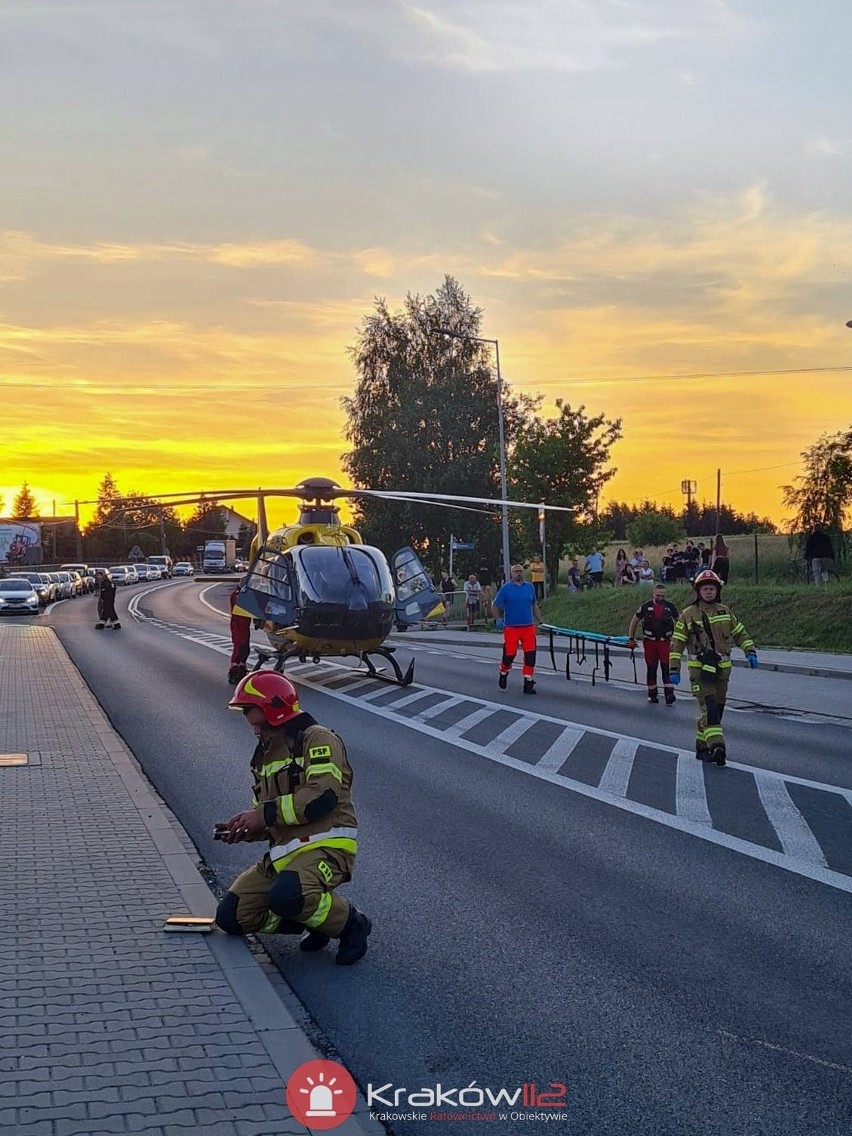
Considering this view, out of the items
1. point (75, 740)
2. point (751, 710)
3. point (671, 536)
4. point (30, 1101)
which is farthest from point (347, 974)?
point (671, 536)

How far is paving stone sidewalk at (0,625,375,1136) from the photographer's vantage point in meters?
4.35

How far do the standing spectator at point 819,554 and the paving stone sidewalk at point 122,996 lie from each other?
2288cm

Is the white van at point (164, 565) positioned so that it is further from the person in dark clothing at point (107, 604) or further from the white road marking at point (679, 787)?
the white road marking at point (679, 787)

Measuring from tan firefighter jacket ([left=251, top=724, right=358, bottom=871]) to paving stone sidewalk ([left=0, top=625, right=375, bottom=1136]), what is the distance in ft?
1.97

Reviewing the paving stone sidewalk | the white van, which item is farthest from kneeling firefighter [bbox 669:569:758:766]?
the white van

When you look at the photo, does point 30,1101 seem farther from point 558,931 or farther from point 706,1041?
point 558,931

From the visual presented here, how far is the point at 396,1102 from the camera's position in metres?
4.78

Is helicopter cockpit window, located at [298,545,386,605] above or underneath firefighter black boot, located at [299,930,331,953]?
above

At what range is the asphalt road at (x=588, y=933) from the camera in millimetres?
4910

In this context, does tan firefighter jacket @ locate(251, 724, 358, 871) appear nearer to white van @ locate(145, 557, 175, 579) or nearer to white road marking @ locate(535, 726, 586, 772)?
white road marking @ locate(535, 726, 586, 772)

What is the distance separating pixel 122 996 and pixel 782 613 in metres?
25.0

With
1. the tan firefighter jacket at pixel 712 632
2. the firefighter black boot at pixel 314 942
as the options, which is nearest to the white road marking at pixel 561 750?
the tan firefighter jacket at pixel 712 632

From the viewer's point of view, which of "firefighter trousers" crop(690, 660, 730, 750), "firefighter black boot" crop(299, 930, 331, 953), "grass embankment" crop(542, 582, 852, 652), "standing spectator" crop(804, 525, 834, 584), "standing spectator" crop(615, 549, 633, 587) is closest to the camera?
"firefighter black boot" crop(299, 930, 331, 953)

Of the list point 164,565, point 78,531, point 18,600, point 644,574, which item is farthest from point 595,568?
point 164,565
